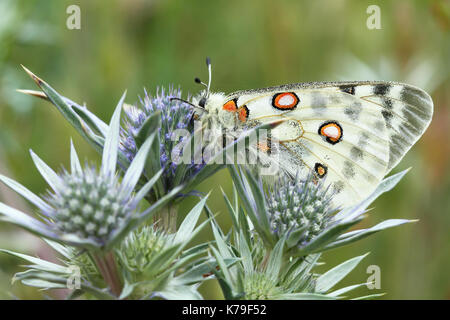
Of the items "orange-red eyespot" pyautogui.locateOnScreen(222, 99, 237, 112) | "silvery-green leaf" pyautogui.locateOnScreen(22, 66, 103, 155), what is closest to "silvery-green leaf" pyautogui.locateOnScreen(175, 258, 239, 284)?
"silvery-green leaf" pyautogui.locateOnScreen(22, 66, 103, 155)

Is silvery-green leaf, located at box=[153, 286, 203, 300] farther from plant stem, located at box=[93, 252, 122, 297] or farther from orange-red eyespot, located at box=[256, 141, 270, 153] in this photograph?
orange-red eyespot, located at box=[256, 141, 270, 153]

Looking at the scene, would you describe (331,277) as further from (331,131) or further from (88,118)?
(88,118)

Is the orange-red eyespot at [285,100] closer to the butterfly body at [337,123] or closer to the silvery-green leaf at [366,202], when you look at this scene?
the butterfly body at [337,123]

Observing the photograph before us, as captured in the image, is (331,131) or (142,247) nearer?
(142,247)

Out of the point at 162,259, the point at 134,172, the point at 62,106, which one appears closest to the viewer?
the point at 162,259

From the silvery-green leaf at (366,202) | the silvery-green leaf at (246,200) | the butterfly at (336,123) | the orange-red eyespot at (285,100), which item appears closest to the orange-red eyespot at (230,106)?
the butterfly at (336,123)

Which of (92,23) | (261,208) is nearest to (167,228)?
(261,208)

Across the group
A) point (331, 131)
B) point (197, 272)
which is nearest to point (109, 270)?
point (197, 272)

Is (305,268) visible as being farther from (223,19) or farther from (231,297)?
(223,19)
